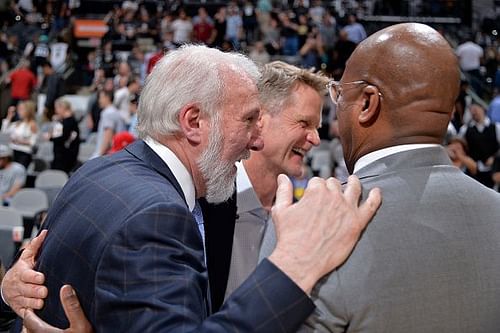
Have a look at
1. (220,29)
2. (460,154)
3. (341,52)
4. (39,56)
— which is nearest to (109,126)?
(460,154)

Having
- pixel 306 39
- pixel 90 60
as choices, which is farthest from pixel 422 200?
pixel 90 60

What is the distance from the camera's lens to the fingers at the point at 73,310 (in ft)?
5.52

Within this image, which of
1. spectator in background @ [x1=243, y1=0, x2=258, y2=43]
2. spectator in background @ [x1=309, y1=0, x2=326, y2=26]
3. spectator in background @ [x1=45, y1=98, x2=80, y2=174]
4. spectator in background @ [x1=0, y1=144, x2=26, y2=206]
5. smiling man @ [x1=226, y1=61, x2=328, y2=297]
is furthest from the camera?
spectator in background @ [x1=309, y1=0, x2=326, y2=26]

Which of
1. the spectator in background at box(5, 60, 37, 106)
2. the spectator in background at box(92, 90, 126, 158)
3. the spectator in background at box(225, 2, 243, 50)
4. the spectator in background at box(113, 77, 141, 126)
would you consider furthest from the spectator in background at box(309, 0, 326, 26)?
the spectator in background at box(92, 90, 126, 158)

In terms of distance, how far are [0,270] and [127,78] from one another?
34.0 feet

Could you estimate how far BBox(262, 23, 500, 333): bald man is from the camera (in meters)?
1.51

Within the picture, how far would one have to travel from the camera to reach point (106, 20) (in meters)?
19.5

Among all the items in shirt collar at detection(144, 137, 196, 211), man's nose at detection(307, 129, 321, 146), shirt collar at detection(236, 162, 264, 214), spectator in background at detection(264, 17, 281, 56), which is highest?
shirt collar at detection(144, 137, 196, 211)

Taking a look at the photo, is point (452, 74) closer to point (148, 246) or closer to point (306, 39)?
point (148, 246)

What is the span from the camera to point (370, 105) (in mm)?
1627

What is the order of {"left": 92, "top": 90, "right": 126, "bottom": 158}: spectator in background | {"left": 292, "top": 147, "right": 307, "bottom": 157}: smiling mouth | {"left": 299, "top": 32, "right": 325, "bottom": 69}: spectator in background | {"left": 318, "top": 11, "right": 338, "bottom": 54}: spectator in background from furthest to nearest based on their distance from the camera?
{"left": 318, "top": 11, "right": 338, "bottom": 54}: spectator in background, {"left": 299, "top": 32, "right": 325, "bottom": 69}: spectator in background, {"left": 92, "top": 90, "right": 126, "bottom": 158}: spectator in background, {"left": 292, "top": 147, "right": 307, "bottom": 157}: smiling mouth

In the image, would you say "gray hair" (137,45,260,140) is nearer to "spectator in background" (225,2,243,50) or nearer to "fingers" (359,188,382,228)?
"fingers" (359,188,382,228)

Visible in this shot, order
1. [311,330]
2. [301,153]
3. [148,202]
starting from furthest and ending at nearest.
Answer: [301,153] → [148,202] → [311,330]

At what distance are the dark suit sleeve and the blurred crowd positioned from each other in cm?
706
